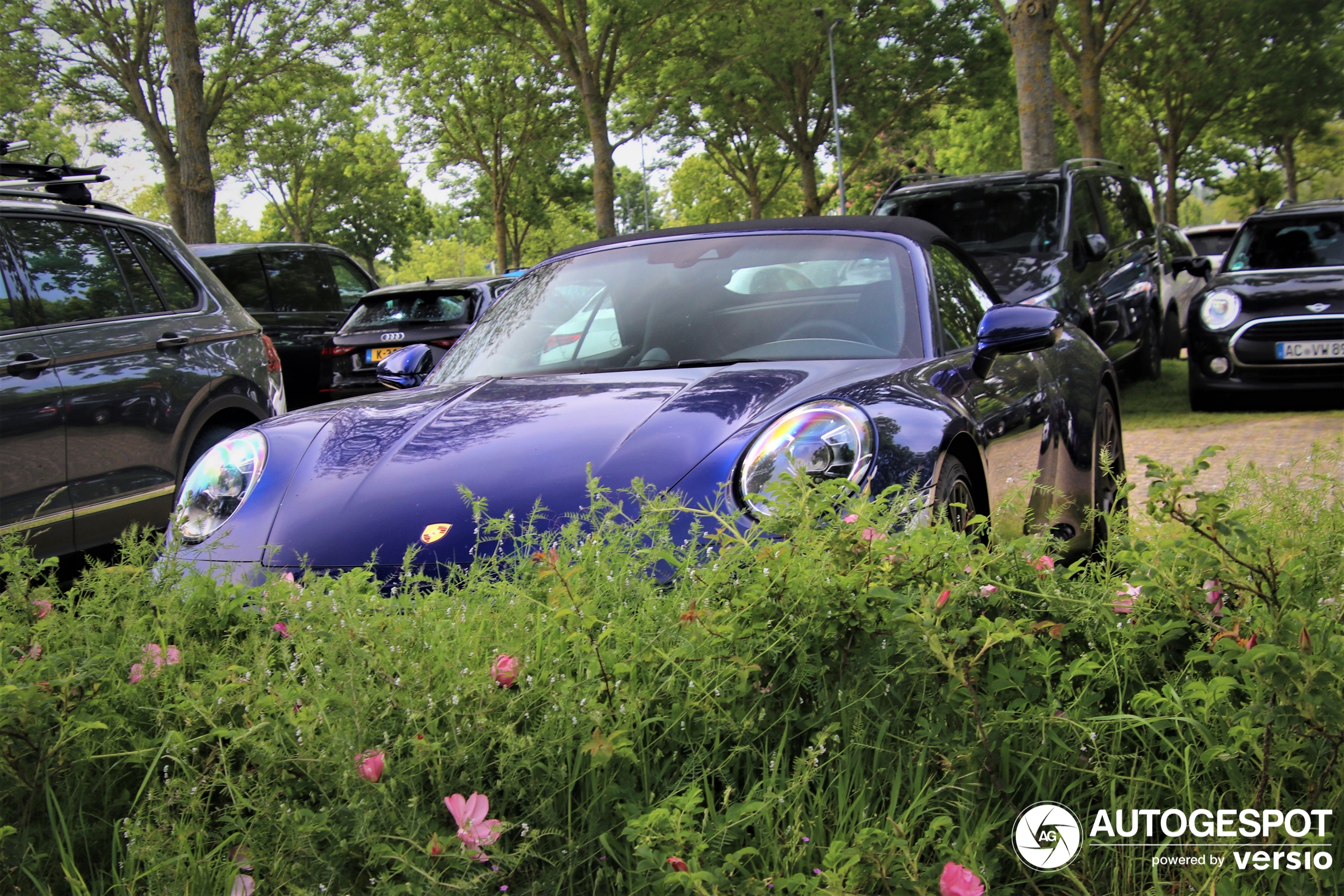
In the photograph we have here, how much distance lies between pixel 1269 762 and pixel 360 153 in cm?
4704

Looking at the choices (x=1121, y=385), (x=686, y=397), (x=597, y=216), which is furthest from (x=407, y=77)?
(x=686, y=397)

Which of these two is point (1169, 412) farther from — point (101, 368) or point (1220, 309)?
point (101, 368)

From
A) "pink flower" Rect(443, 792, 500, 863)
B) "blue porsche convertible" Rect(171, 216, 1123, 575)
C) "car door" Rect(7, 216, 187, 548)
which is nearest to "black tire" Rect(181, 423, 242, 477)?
"car door" Rect(7, 216, 187, 548)

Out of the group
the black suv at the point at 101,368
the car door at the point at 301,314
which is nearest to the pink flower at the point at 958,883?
the black suv at the point at 101,368

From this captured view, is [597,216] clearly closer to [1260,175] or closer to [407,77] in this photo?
[407,77]

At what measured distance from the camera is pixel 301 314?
12906 mm

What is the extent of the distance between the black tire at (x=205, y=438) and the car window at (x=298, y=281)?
257 inches

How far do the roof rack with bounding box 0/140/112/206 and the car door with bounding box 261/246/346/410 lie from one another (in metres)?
5.94

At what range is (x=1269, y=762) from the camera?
2080mm

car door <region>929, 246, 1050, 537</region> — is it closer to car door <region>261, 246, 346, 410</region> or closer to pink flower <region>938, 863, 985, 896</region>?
pink flower <region>938, 863, 985, 896</region>

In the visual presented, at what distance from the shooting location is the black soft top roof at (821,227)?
473cm

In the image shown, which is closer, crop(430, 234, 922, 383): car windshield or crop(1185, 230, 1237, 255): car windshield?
crop(430, 234, 922, 383): car windshield

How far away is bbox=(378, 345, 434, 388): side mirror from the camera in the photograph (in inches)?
194

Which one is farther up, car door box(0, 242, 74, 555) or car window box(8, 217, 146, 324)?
car window box(8, 217, 146, 324)
